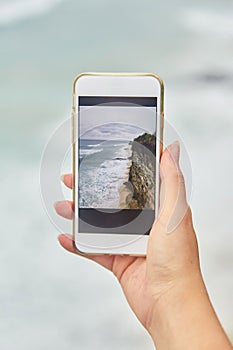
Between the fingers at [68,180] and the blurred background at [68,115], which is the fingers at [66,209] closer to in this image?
the fingers at [68,180]

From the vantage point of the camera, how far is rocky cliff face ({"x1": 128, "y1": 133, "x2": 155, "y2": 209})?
26.7 inches

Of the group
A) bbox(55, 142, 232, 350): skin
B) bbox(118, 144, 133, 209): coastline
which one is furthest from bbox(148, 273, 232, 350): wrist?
bbox(118, 144, 133, 209): coastline

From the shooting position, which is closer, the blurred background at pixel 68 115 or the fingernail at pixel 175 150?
the fingernail at pixel 175 150

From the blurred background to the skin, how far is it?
0.98ft

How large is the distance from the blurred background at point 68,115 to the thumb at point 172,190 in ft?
0.99

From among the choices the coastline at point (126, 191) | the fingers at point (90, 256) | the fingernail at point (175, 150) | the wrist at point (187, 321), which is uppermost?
the fingernail at point (175, 150)

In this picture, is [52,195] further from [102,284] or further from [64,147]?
[102,284]

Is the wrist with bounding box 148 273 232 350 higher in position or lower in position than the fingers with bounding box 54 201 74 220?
lower

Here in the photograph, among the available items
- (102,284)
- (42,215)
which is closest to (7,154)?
(42,215)

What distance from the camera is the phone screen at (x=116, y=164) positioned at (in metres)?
0.68

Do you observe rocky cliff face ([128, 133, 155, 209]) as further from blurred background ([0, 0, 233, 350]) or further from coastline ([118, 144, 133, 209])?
A: blurred background ([0, 0, 233, 350])

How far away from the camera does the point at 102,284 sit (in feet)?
3.23

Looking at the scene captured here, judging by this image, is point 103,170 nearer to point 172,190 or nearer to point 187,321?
point 172,190

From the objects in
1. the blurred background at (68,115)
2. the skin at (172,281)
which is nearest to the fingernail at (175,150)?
the skin at (172,281)
